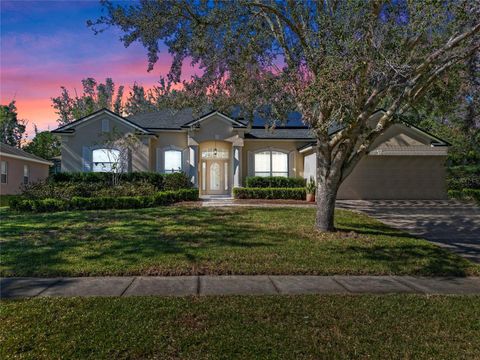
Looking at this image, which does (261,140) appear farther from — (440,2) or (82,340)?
(82,340)

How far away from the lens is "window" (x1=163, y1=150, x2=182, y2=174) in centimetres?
2286

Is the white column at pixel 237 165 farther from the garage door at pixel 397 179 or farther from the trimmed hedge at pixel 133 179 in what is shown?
the garage door at pixel 397 179

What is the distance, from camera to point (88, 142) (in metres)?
21.9

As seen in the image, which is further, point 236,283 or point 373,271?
point 373,271

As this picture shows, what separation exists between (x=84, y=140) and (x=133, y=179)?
471 cm

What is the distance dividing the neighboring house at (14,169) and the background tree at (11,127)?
780 inches

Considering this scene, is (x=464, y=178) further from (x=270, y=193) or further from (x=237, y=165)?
(x=237, y=165)

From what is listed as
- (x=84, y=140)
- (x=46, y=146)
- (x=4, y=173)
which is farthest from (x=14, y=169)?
(x=46, y=146)

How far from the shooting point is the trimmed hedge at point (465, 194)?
76.4 ft

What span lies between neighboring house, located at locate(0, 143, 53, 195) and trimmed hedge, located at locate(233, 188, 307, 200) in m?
12.9

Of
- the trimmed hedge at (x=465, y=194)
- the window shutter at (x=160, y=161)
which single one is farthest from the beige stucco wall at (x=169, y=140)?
the trimmed hedge at (x=465, y=194)

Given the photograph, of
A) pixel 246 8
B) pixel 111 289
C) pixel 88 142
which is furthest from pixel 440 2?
pixel 88 142

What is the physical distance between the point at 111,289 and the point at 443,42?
9.31m

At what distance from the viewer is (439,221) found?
44.1 feet
